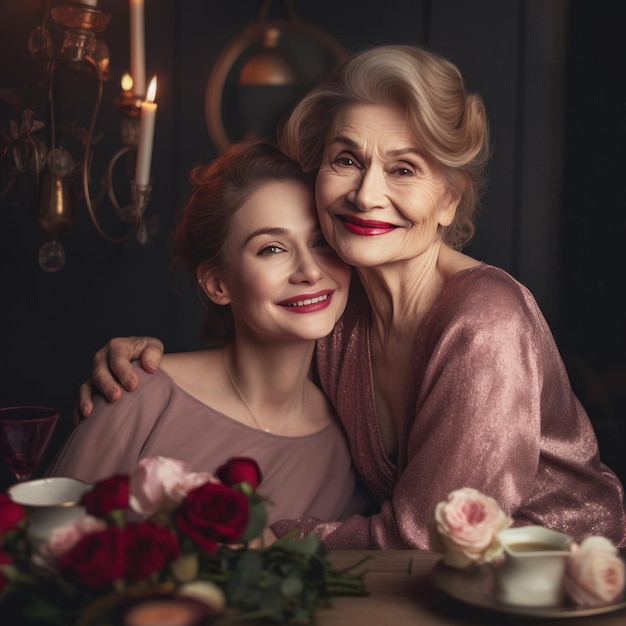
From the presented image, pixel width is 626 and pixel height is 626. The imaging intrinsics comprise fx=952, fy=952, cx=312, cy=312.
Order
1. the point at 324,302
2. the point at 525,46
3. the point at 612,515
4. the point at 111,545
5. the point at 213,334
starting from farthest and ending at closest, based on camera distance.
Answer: the point at 525,46
the point at 213,334
the point at 612,515
the point at 324,302
the point at 111,545

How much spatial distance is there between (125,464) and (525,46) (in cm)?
208

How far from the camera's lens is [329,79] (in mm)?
2127

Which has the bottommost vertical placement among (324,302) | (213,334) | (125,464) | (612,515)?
(612,515)

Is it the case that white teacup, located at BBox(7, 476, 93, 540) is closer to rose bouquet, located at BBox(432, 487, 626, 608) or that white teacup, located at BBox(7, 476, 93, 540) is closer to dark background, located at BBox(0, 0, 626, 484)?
rose bouquet, located at BBox(432, 487, 626, 608)

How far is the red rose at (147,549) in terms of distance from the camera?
114cm

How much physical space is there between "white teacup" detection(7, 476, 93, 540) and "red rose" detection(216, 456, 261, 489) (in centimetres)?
20

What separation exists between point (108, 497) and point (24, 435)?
2.12 feet

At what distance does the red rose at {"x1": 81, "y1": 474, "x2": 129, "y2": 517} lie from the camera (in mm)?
1213

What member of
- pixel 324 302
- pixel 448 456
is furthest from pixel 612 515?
pixel 324 302

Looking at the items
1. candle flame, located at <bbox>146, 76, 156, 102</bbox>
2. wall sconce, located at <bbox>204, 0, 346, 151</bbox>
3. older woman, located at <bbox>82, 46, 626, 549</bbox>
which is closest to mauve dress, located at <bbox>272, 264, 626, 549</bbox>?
→ older woman, located at <bbox>82, 46, 626, 549</bbox>

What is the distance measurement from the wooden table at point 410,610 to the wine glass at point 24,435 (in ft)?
2.28

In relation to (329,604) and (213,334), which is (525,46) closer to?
(213,334)

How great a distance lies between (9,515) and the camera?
4.04ft

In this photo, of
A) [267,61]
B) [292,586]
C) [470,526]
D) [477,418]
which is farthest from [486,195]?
[292,586]
